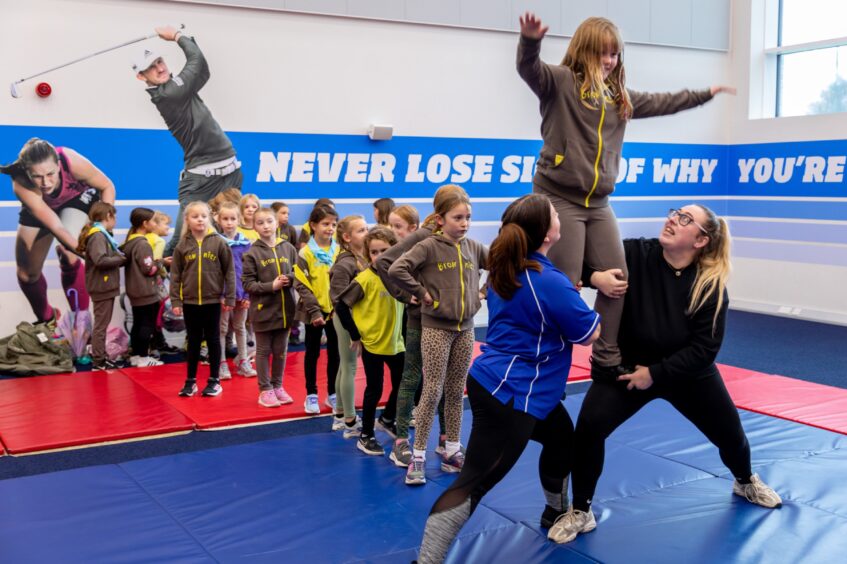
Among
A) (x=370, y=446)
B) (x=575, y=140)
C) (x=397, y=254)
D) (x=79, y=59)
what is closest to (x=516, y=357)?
(x=575, y=140)

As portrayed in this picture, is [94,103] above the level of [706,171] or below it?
above

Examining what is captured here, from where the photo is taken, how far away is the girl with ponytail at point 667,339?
3.43m

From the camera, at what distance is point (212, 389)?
18.9 feet

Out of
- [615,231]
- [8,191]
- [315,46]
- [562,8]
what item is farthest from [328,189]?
[615,231]

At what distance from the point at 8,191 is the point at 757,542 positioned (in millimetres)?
6010

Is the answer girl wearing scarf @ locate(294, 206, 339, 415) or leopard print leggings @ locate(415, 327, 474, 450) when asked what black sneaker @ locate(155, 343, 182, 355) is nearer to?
girl wearing scarf @ locate(294, 206, 339, 415)

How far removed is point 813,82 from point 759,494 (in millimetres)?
7502

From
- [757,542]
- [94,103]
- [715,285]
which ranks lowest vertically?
[757,542]

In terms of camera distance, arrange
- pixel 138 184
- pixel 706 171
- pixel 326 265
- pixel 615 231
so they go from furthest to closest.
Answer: pixel 706 171 → pixel 138 184 → pixel 326 265 → pixel 615 231

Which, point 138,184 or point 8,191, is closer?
point 8,191

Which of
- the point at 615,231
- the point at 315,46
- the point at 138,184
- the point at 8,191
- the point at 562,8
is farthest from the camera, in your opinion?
the point at 562,8

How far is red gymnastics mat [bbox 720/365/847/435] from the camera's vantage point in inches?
206

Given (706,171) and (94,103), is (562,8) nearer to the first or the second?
(706,171)

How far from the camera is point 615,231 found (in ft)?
12.1
